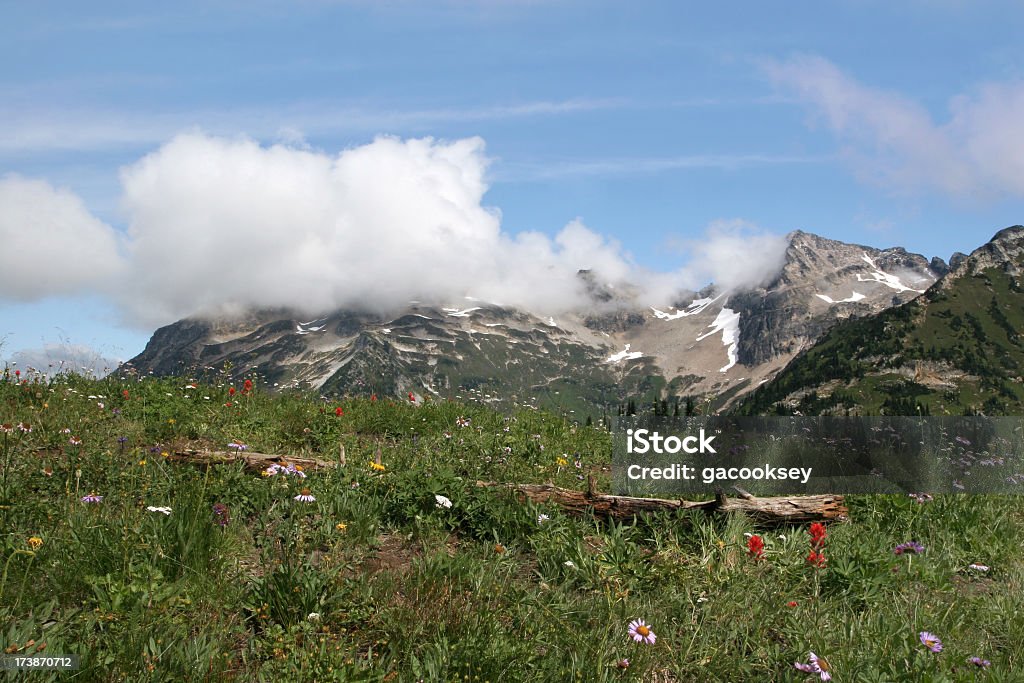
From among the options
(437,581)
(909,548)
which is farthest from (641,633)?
(909,548)

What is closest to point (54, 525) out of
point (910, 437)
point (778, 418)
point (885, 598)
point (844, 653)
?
point (844, 653)

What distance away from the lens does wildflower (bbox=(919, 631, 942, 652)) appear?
16.7 feet

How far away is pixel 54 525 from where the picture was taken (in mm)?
5895

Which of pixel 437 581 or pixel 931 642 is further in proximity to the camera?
pixel 437 581

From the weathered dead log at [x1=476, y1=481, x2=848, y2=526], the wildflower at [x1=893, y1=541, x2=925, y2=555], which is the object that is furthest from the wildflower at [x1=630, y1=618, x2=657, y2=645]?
the wildflower at [x1=893, y1=541, x2=925, y2=555]

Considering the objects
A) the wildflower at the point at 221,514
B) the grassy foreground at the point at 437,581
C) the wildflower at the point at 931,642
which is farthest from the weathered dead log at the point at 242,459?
the wildflower at the point at 931,642

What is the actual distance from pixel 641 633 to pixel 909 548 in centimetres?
388

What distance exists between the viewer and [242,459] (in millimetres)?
7672

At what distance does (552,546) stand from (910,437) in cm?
797

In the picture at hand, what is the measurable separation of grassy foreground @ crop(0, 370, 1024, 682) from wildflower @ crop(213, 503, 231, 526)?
0.12 ft

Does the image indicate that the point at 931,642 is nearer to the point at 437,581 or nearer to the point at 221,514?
Result: the point at 437,581

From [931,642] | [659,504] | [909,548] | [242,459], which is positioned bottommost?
[931,642]

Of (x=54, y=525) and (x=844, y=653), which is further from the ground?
(x=54, y=525)

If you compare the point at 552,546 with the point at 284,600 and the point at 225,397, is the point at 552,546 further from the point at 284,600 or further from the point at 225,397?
the point at 225,397
